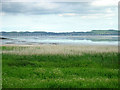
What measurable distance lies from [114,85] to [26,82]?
5.43 meters

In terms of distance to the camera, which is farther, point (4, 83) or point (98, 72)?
point (98, 72)

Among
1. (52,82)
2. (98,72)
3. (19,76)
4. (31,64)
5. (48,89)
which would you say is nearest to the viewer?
(48,89)

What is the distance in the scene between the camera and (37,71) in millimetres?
17062

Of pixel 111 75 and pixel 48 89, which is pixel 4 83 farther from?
pixel 111 75

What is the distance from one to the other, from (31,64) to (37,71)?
5146mm

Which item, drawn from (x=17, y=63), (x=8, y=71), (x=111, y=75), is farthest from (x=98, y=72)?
(x=17, y=63)

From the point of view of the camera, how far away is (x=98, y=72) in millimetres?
17406

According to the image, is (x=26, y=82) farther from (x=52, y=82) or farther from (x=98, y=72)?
(x=98, y=72)

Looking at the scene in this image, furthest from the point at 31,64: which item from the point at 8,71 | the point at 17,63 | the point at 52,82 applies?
the point at 52,82

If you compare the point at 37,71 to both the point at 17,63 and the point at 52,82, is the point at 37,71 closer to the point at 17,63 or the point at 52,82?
the point at 52,82

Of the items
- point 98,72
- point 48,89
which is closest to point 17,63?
point 98,72

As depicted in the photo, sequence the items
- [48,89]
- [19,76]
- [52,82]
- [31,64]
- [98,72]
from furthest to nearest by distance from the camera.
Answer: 1. [31,64]
2. [98,72]
3. [19,76]
4. [52,82]
5. [48,89]

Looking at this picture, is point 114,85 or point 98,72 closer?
point 114,85

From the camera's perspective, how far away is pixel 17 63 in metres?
22.3
